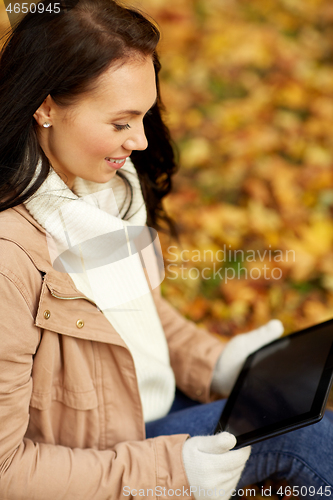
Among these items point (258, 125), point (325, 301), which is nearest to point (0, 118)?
point (325, 301)

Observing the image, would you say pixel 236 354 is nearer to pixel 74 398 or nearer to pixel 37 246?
pixel 74 398

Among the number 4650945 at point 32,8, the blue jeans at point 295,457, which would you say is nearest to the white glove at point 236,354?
the blue jeans at point 295,457

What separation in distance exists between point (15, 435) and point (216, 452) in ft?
1.33

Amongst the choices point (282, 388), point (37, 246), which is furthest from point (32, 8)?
point (282, 388)

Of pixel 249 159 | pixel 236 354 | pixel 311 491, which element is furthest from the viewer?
pixel 249 159

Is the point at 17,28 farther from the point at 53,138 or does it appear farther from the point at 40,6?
the point at 53,138

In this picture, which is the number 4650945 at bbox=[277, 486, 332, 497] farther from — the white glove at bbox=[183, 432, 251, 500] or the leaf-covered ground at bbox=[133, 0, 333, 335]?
the leaf-covered ground at bbox=[133, 0, 333, 335]

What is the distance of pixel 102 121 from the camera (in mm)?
786

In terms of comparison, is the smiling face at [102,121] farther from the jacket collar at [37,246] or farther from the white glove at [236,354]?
the white glove at [236,354]

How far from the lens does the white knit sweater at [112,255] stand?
0.83 meters

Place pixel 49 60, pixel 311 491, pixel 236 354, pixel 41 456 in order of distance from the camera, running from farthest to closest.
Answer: pixel 236 354 < pixel 311 491 < pixel 41 456 < pixel 49 60

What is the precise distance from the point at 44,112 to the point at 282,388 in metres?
0.78

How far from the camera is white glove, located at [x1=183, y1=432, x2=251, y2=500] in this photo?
908 millimetres

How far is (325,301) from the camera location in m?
1.86
